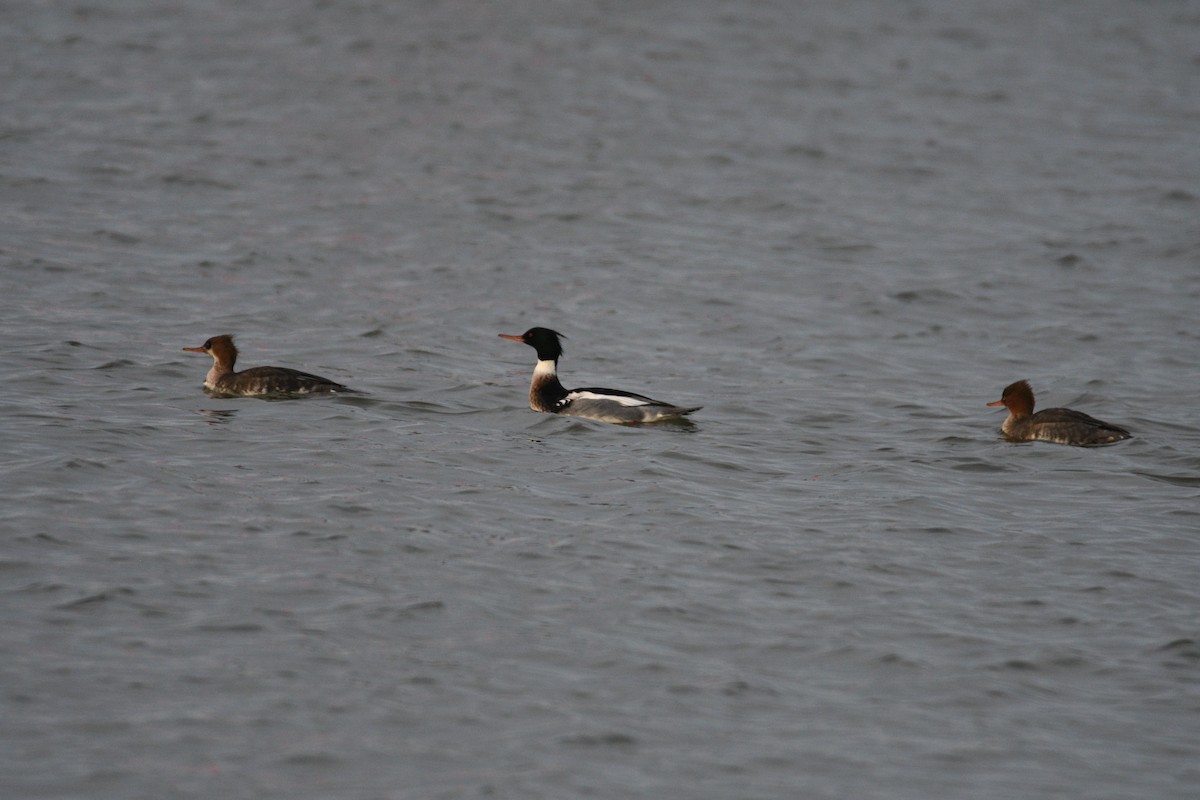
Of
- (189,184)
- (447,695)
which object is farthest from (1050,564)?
(189,184)

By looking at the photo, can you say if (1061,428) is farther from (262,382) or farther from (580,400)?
(262,382)

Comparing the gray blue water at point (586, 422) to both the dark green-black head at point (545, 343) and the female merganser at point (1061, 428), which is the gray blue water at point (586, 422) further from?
the dark green-black head at point (545, 343)

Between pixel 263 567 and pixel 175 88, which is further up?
pixel 175 88

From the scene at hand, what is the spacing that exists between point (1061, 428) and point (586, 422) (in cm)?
464

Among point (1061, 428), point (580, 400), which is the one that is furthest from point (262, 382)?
point (1061, 428)

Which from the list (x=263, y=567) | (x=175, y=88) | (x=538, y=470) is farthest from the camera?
(x=175, y=88)

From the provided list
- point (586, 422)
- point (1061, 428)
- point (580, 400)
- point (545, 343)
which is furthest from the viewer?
point (545, 343)

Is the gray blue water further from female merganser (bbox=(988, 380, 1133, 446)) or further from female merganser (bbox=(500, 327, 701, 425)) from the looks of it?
female merganser (bbox=(500, 327, 701, 425))

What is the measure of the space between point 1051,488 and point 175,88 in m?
20.3

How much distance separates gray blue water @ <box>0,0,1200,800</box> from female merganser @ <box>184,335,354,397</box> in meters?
0.18

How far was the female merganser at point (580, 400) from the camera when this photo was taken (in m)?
15.5

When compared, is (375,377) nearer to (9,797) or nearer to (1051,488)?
(1051,488)

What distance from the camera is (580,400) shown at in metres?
15.9

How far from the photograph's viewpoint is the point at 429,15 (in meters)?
33.8
